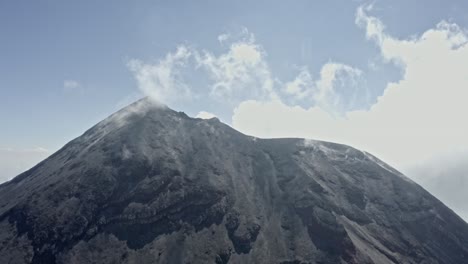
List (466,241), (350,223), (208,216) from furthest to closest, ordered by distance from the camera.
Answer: (466,241) < (350,223) < (208,216)

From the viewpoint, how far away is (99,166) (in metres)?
175

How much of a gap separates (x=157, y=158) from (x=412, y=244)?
441 ft

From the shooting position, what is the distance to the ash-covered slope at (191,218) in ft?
449

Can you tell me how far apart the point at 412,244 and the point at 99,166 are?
517ft

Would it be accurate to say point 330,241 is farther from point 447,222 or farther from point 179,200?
point 447,222

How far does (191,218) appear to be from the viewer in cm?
15825

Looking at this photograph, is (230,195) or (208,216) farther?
(230,195)

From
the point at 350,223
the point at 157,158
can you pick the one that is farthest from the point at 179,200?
the point at 350,223

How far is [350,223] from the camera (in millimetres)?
A: 171500

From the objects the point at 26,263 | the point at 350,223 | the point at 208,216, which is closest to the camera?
the point at 26,263

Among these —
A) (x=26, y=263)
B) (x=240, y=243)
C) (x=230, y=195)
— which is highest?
(x=230, y=195)

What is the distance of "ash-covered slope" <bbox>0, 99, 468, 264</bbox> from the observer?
449 feet

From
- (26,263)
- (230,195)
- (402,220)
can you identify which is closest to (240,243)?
(230,195)

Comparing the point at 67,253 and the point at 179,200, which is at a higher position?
the point at 179,200
